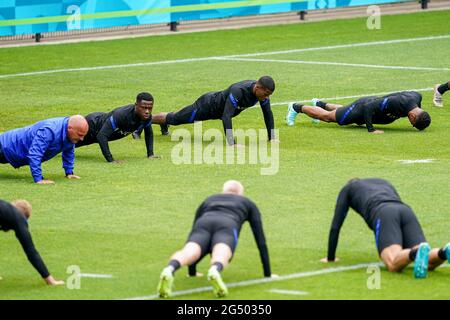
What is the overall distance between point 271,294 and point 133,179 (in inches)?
310

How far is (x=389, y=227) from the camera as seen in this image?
16109 mm

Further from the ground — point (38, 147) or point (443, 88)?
point (443, 88)

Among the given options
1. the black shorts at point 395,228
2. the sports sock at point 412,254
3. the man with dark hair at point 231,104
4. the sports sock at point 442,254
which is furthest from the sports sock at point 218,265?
the man with dark hair at point 231,104

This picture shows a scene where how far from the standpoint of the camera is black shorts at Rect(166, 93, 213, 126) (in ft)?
86.5

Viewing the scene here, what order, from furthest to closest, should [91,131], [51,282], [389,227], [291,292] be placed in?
[91,131] < [389,227] < [51,282] < [291,292]

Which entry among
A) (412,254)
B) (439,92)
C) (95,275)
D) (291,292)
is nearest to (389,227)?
(412,254)

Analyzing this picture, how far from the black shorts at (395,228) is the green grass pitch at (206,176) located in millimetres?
425

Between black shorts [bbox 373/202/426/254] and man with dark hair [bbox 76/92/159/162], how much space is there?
8.48 metres

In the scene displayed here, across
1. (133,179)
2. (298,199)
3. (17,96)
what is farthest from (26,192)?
(17,96)

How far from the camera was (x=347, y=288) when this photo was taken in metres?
15.4

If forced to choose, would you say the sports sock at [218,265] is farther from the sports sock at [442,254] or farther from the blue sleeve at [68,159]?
the blue sleeve at [68,159]

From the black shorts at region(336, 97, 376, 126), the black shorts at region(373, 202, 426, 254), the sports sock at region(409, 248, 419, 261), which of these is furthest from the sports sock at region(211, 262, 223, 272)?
the black shorts at region(336, 97, 376, 126)

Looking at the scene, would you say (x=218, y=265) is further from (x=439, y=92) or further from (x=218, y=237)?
(x=439, y=92)

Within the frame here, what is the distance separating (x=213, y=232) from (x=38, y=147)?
7.07 meters
